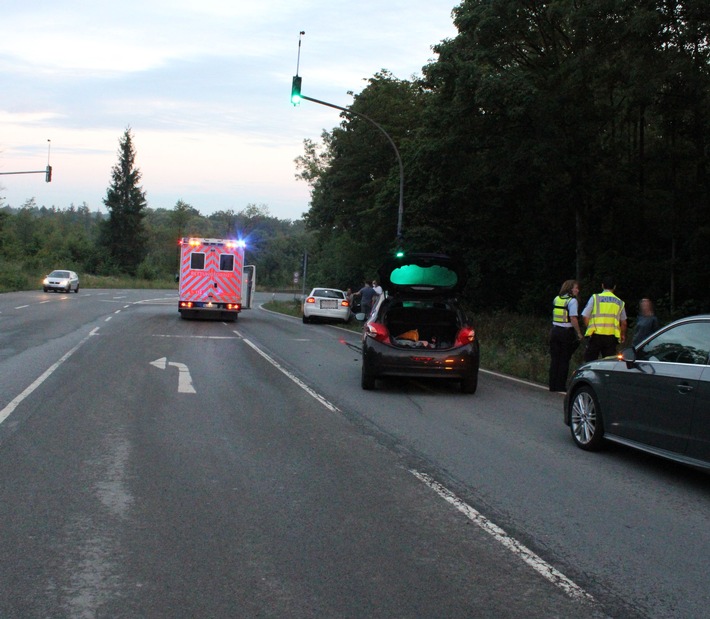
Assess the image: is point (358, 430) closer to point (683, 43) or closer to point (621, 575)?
point (621, 575)

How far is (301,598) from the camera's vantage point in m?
4.12

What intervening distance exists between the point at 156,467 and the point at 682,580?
415 cm

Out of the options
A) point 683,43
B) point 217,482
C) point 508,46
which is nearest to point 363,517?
point 217,482

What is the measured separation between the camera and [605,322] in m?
11.7

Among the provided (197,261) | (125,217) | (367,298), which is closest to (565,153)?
(367,298)

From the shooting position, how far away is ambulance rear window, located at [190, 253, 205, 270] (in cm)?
2808

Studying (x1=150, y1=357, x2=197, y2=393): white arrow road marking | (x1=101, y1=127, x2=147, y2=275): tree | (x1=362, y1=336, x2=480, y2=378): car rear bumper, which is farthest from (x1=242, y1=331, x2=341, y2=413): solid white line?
(x1=101, y1=127, x2=147, y2=275): tree

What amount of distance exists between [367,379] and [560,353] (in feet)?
10.0

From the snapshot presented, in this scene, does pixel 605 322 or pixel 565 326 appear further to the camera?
pixel 565 326

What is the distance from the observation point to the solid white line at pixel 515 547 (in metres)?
4.38

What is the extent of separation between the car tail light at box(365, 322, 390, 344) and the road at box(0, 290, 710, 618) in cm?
95

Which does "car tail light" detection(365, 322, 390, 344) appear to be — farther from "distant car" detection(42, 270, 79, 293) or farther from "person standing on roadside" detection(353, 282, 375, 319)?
"distant car" detection(42, 270, 79, 293)

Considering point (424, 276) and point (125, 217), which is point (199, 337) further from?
point (125, 217)

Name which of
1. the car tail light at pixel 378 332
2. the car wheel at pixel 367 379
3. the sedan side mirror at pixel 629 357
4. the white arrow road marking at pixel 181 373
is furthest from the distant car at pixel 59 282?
the sedan side mirror at pixel 629 357
